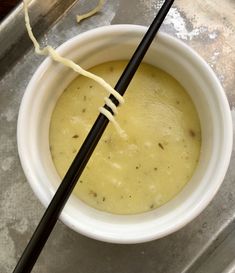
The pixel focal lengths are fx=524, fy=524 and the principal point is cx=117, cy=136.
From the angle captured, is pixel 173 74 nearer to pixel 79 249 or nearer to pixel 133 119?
pixel 133 119

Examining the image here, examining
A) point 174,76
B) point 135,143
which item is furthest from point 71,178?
point 174,76

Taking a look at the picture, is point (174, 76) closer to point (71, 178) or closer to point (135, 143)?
point (135, 143)

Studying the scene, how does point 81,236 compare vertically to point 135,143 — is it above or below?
below

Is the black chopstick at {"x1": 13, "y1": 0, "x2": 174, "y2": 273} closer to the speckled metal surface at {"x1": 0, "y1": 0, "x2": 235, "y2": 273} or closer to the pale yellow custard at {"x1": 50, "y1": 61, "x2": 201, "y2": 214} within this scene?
the pale yellow custard at {"x1": 50, "y1": 61, "x2": 201, "y2": 214}

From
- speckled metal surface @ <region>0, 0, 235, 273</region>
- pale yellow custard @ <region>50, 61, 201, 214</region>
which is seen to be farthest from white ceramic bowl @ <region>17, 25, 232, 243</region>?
speckled metal surface @ <region>0, 0, 235, 273</region>

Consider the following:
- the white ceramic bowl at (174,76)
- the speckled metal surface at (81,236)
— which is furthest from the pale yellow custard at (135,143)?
the speckled metal surface at (81,236)

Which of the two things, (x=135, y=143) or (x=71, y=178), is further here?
(x=135, y=143)
